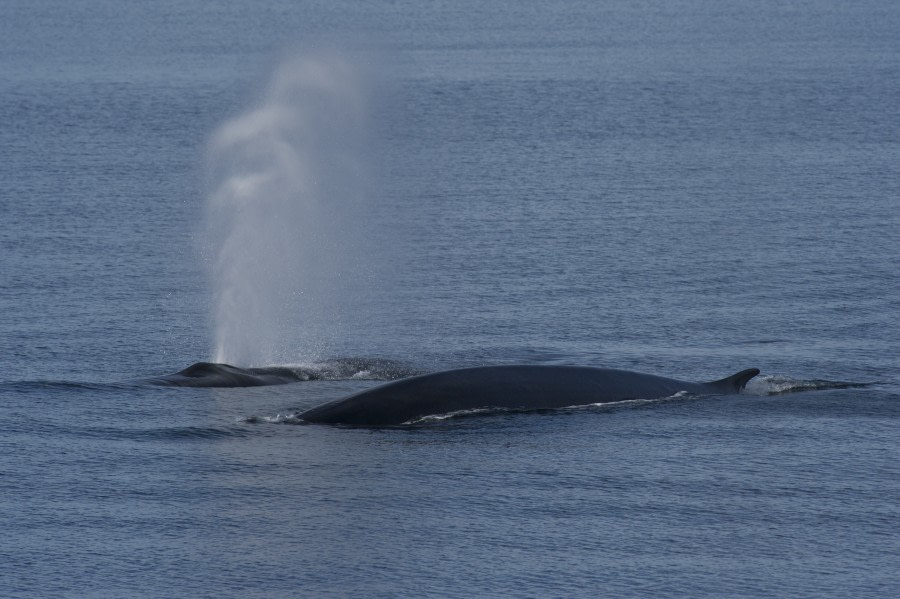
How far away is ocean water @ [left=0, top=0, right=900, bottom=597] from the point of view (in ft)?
69.6

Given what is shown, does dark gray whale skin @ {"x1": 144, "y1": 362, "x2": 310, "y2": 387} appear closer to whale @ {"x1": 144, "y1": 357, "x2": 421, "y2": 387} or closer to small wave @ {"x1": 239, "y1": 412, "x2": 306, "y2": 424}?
whale @ {"x1": 144, "y1": 357, "x2": 421, "y2": 387}

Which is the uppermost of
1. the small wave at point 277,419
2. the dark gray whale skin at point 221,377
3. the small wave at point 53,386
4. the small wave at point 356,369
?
the small wave at point 356,369

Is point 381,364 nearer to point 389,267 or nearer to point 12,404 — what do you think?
point 12,404

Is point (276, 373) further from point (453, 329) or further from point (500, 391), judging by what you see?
point (453, 329)

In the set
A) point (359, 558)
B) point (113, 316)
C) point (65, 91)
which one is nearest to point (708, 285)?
point (113, 316)

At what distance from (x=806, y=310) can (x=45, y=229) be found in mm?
24678

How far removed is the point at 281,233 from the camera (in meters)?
55.2

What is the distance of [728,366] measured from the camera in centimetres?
3353

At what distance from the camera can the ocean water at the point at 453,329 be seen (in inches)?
835

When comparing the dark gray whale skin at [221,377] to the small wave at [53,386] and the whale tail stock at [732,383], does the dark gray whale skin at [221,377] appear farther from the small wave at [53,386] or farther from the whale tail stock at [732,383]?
the whale tail stock at [732,383]

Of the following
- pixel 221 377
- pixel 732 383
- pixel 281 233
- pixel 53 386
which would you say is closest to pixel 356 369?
pixel 221 377

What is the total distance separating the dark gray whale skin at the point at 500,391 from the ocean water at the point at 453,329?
425 millimetres

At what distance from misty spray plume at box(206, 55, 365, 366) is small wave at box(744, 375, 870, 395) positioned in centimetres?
1002

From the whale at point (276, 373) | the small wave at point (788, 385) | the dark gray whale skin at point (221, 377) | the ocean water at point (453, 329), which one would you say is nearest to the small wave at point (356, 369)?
the whale at point (276, 373)
